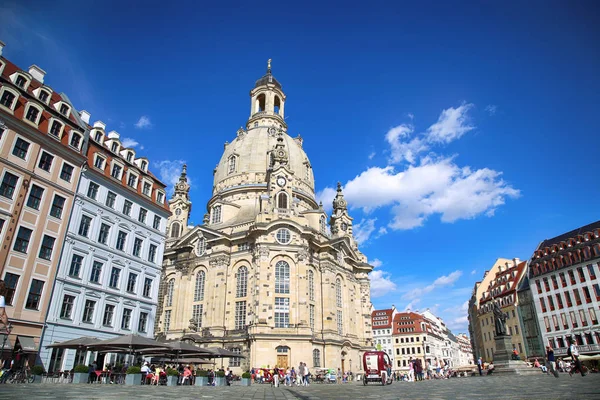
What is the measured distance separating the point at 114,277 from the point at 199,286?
2087 centimetres

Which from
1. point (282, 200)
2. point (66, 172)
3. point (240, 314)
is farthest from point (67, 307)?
point (282, 200)

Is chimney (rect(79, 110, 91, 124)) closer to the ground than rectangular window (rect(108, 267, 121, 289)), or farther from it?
farther from it

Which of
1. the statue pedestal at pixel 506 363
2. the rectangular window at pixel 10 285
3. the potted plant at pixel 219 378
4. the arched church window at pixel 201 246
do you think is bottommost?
the potted plant at pixel 219 378

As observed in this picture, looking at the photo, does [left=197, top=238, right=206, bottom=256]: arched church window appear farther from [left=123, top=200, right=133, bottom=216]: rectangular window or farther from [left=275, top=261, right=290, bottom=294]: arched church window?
[left=123, top=200, right=133, bottom=216]: rectangular window

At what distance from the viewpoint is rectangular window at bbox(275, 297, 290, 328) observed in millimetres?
44625

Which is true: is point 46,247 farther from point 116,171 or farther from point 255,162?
point 255,162

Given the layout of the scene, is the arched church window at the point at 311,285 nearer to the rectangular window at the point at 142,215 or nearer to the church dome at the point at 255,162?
the church dome at the point at 255,162

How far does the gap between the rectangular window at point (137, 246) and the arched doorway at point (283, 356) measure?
18.5 metres

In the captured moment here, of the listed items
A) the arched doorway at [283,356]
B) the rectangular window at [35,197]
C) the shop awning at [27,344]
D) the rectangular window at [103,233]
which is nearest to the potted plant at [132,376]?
the shop awning at [27,344]

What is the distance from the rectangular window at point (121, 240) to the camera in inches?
1289

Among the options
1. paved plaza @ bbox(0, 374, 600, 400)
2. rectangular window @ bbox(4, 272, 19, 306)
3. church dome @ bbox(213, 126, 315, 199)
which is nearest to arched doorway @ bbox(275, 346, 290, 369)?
church dome @ bbox(213, 126, 315, 199)

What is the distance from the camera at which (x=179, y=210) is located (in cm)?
6562

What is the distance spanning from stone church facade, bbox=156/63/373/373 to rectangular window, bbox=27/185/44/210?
24.5 metres

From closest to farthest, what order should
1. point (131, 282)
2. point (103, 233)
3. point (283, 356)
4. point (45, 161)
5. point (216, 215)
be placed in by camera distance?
point (45, 161), point (103, 233), point (131, 282), point (283, 356), point (216, 215)
